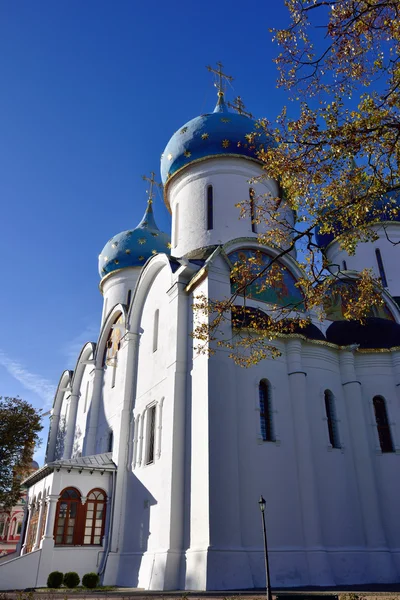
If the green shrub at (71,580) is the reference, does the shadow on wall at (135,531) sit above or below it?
above

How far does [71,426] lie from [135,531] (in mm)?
9157

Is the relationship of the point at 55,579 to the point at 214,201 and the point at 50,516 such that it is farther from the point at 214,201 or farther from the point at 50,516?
the point at 214,201

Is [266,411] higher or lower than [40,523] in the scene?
higher

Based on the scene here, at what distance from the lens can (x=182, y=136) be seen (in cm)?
1630

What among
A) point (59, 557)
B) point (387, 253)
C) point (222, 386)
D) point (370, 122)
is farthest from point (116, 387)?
point (370, 122)

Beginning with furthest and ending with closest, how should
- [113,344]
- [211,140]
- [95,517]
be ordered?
[113,344] → [211,140] → [95,517]

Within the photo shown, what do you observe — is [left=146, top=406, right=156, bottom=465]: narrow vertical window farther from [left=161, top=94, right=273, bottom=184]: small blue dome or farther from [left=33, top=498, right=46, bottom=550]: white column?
[left=161, top=94, right=273, bottom=184]: small blue dome

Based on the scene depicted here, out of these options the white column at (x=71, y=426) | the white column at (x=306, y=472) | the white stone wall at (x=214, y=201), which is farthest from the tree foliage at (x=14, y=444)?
the white column at (x=306, y=472)

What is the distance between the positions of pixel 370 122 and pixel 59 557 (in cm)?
1190

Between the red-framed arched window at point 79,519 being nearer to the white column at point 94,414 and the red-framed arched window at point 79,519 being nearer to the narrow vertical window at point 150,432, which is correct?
the narrow vertical window at point 150,432

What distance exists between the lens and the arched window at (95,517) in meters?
12.7

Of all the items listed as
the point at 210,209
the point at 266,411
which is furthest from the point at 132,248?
the point at 266,411

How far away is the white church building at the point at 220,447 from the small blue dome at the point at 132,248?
5392 millimetres

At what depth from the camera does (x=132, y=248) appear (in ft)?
71.2
